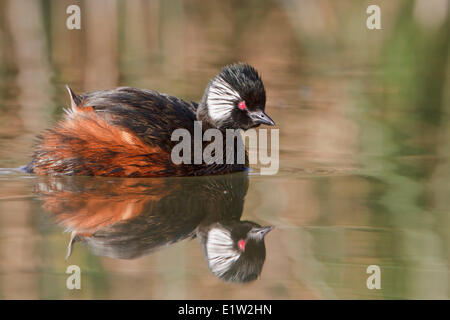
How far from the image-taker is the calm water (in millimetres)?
4949

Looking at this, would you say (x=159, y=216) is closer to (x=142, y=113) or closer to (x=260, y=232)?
(x=260, y=232)

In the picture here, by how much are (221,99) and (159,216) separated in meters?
1.82

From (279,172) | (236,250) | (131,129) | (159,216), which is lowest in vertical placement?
(236,250)

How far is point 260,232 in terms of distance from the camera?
230 inches

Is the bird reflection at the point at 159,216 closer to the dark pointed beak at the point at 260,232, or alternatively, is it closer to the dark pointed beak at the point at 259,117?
the dark pointed beak at the point at 260,232

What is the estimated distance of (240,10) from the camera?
17562 millimetres

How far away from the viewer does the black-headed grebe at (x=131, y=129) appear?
284 inches

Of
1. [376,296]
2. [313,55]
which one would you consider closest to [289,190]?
[376,296]

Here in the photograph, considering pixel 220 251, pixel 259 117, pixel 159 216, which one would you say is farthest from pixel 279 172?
pixel 220 251

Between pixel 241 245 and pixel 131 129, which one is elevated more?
pixel 131 129

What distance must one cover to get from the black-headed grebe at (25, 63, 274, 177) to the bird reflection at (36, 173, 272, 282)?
12 centimetres

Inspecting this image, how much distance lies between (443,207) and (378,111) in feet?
13.0

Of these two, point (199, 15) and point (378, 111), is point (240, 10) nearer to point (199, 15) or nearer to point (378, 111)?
point (199, 15)

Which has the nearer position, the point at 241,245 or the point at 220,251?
the point at 220,251
